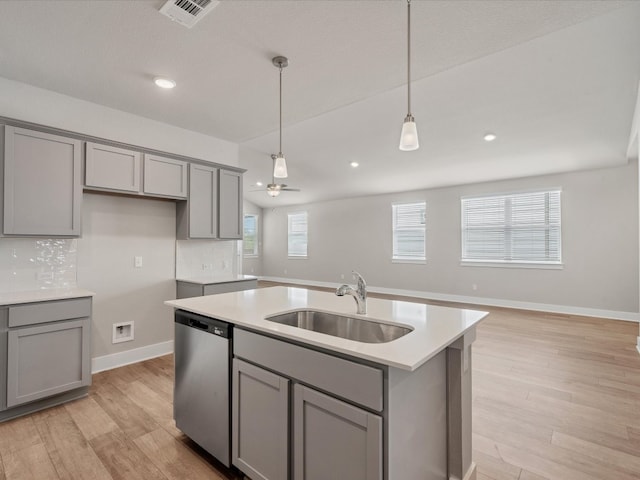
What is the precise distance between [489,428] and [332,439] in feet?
5.23

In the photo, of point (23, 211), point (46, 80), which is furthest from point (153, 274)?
point (46, 80)

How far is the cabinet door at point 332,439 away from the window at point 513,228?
6.12 m

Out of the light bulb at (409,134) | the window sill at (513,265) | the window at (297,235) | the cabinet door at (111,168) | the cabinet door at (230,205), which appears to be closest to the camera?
the light bulb at (409,134)

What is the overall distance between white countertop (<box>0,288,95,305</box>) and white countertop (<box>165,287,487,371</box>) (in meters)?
1.19

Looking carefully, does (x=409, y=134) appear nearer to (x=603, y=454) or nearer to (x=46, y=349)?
(x=603, y=454)

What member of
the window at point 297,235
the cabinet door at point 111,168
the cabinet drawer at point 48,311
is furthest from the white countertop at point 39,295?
the window at point 297,235

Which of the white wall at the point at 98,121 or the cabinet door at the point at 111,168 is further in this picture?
the cabinet door at the point at 111,168

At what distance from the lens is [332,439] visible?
52.6 inches

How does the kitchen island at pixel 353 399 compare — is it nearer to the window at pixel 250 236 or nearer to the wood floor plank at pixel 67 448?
the wood floor plank at pixel 67 448

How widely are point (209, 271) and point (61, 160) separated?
2016 millimetres

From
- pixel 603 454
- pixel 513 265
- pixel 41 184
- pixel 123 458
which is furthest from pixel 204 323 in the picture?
pixel 513 265

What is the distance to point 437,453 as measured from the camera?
156cm

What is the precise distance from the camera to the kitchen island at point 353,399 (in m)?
1.21

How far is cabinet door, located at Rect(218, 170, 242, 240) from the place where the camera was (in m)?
4.14
